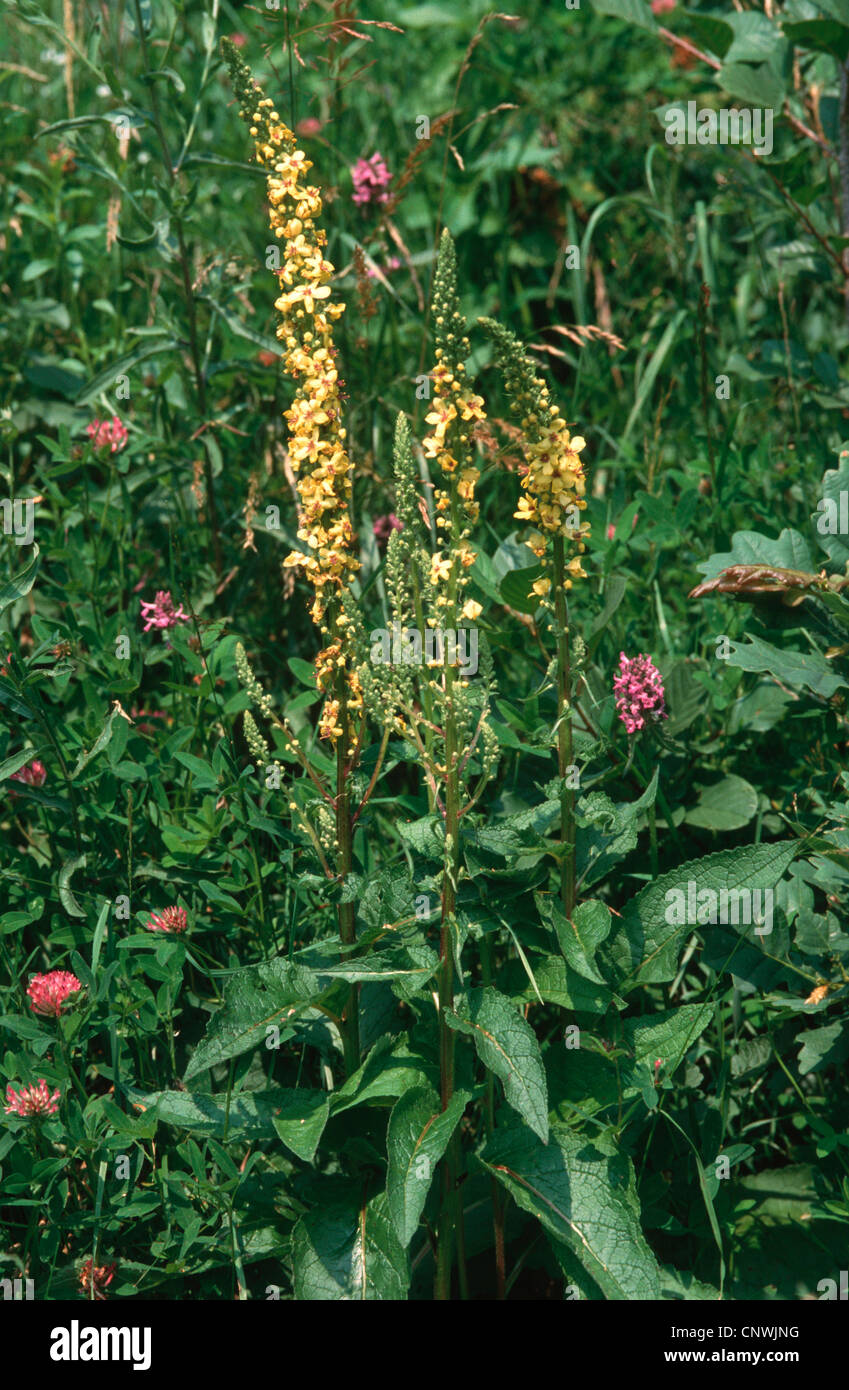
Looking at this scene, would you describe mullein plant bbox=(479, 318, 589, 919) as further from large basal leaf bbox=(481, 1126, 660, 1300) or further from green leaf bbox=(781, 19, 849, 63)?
green leaf bbox=(781, 19, 849, 63)

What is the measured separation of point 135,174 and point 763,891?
2.72m

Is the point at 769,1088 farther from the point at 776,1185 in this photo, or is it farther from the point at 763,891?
the point at 763,891

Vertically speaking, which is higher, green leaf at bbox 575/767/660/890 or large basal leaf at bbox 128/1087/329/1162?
green leaf at bbox 575/767/660/890

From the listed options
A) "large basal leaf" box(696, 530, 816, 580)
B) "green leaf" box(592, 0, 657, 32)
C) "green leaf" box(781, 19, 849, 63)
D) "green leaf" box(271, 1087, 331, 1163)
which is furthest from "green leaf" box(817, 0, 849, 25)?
"green leaf" box(271, 1087, 331, 1163)

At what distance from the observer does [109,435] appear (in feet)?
11.5

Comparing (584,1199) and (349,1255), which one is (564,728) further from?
(349,1255)

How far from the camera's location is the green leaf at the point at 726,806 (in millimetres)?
2832

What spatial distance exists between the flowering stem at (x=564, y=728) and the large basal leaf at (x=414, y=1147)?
0.43 meters

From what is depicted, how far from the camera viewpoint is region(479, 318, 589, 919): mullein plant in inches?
84.7

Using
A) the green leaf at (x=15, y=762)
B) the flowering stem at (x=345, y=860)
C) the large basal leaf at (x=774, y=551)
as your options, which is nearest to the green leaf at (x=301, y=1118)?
the flowering stem at (x=345, y=860)

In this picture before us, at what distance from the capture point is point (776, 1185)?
104 inches

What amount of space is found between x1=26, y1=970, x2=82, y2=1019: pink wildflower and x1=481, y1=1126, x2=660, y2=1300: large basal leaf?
2.78ft

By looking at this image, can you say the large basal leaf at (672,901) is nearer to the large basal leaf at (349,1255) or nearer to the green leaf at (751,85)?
the large basal leaf at (349,1255)

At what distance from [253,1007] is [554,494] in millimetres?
1025
